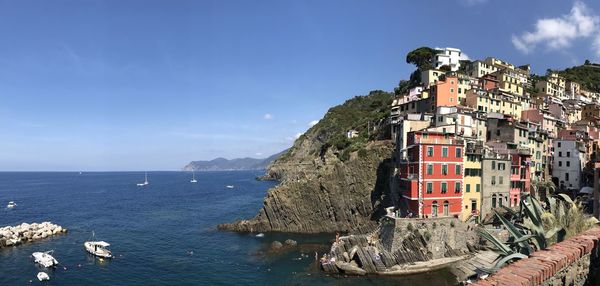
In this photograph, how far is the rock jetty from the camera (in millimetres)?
68262

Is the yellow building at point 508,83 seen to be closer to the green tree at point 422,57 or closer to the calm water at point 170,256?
the green tree at point 422,57

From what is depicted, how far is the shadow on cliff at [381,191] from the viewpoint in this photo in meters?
70.5

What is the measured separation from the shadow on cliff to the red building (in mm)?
12384

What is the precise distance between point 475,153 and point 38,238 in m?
77.8

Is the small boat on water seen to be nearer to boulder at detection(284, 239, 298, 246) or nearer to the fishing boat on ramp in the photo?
the fishing boat on ramp

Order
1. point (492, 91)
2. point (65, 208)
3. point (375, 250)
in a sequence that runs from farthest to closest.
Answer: point (65, 208), point (492, 91), point (375, 250)

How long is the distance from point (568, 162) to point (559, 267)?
79412 millimetres

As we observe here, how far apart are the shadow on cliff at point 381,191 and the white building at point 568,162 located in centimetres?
3396

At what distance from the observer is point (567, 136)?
3076 inches

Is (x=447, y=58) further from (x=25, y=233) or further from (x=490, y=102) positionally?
(x=25, y=233)

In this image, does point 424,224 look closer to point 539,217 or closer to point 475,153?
point 475,153

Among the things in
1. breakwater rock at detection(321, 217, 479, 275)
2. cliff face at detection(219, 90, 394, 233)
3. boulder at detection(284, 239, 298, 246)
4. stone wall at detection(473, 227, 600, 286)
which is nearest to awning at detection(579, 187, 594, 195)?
breakwater rock at detection(321, 217, 479, 275)

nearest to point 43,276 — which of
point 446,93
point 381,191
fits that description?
point 381,191

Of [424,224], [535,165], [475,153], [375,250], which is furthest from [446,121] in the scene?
[375,250]
